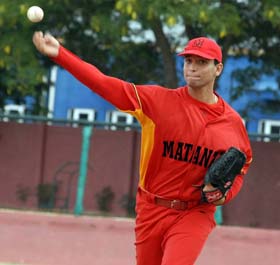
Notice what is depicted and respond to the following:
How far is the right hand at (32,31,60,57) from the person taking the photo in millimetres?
4570

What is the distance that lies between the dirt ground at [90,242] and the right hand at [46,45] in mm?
4324

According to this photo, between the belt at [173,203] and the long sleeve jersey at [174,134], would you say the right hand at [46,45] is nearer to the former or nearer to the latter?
the long sleeve jersey at [174,134]

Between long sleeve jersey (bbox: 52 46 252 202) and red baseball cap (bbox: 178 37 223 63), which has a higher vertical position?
red baseball cap (bbox: 178 37 223 63)

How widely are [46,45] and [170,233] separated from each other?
4.88ft

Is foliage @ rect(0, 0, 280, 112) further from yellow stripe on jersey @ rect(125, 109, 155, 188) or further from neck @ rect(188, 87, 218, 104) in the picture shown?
yellow stripe on jersey @ rect(125, 109, 155, 188)

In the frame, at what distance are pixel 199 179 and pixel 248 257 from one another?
17.0 feet

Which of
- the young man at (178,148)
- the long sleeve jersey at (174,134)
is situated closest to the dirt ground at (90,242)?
the young man at (178,148)

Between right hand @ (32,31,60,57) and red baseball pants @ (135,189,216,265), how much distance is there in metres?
1.26

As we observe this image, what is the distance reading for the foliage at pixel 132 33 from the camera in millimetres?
12531

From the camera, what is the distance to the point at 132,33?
1573cm

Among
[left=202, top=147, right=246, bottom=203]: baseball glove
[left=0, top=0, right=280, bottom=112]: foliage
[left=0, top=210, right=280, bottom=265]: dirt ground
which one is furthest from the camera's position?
[left=0, top=0, right=280, bottom=112]: foliage

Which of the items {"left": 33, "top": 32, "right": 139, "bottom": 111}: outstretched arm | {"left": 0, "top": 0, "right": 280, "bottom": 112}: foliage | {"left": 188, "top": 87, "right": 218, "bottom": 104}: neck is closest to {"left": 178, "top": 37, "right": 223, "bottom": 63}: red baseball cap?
{"left": 188, "top": 87, "right": 218, "bottom": 104}: neck

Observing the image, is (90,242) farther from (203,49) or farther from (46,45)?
(46,45)

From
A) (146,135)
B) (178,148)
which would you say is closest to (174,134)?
(178,148)
